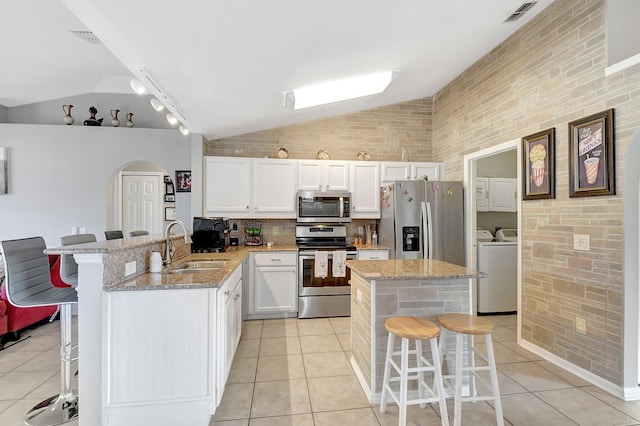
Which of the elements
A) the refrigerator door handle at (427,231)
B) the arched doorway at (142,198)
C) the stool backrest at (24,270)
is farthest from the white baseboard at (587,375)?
the arched doorway at (142,198)

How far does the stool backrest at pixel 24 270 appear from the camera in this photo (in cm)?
192

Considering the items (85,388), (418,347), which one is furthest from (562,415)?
(85,388)

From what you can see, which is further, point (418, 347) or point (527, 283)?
point (527, 283)

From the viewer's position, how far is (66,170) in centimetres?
413

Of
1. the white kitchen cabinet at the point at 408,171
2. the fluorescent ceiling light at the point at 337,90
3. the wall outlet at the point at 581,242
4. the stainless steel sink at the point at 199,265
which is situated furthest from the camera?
the white kitchen cabinet at the point at 408,171

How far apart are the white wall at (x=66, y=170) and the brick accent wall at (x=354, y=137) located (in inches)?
36.3

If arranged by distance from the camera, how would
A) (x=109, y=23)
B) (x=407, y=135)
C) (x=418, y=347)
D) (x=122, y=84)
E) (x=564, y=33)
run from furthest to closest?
(x=407, y=135) → (x=122, y=84) → (x=564, y=33) → (x=418, y=347) → (x=109, y=23)

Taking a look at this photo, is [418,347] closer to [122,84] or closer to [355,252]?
[355,252]

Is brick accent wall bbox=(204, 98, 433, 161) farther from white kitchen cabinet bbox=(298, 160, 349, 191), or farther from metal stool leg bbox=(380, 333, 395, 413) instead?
metal stool leg bbox=(380, 333, 395, 413)

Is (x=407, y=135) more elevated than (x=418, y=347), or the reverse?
(x=407, y=135)

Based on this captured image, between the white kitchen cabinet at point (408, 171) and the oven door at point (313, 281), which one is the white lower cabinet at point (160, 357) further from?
the white kitchen cabinet at point (408, 171)

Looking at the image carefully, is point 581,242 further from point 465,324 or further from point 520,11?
point 520,11

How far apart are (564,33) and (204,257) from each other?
3968mm

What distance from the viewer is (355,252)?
403 centimetres
